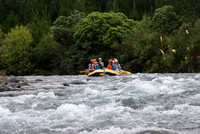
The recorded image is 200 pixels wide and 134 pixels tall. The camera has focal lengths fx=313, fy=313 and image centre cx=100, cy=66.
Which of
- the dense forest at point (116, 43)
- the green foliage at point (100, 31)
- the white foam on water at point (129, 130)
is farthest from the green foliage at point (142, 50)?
the white foam on water at point (129, 130)

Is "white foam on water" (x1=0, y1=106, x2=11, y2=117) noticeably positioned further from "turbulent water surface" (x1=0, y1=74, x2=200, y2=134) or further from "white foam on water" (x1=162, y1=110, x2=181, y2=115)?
"white foam on water" (x1=162, y1=110, x2=181, y2=115)

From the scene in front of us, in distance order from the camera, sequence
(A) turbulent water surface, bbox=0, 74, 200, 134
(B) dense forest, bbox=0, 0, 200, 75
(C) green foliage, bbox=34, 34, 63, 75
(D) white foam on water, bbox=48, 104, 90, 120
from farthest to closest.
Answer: (C) green foliage, bbox=34, 34, 63, 75, (B) dense forest, bbox=0, 0, 200, 75, (D) white foam on water, bbox=48, 104, 90, 120, (A) turbulent water surface, bbox=0, 74, 200, 134

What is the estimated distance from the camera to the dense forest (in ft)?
103

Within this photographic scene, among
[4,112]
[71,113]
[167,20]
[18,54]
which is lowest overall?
[71,113]

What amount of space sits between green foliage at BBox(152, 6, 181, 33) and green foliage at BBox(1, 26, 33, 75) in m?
18.6

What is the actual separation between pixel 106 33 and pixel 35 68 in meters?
12.9

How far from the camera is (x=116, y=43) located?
120 ft

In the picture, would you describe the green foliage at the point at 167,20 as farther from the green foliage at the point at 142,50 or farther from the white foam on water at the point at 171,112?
the white foam on water at the point at 171,112

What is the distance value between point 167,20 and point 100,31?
25.7 feet

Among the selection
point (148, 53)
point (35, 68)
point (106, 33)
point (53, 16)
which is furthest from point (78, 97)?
point (53, 16)

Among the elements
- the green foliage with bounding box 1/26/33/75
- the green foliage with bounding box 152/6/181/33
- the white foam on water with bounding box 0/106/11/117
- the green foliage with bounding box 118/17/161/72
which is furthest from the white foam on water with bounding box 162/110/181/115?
the green foliage with bounding box 1/26/33/75

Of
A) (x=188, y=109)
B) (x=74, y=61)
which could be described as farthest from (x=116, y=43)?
(x=188, y=109)

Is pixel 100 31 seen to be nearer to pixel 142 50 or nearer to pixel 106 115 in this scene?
pixel 142 50

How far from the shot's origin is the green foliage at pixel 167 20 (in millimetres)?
35219
